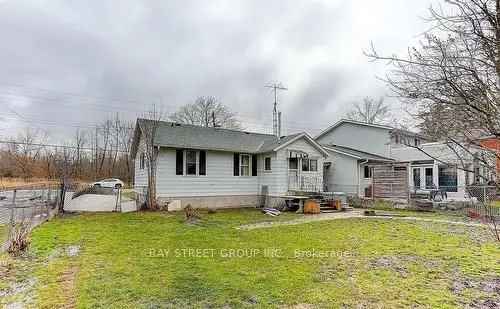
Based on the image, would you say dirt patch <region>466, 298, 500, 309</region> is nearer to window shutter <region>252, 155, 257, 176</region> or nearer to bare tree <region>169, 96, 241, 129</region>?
window shutter <region>252, 155, 257, 176</region>

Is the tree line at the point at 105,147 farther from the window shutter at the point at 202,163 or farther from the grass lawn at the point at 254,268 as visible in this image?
the grass lawn at the point at 254,268

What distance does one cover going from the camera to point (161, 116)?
17.3 meters

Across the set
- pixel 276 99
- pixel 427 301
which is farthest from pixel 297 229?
pixel 276 99

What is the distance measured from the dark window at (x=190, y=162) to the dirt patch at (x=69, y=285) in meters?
9.87

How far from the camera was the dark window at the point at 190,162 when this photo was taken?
50.4ft

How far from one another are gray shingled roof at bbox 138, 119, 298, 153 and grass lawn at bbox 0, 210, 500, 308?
6.28m

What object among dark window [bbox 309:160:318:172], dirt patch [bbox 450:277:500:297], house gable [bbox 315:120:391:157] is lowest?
dirt patch [bbox 450:277:500:297]

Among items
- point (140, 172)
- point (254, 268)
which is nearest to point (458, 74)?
point (254, 268)

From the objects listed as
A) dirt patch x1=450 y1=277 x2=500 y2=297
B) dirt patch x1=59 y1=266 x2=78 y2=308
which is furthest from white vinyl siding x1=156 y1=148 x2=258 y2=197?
dirt patch x1=450 y1=277 x2=500 y2=297

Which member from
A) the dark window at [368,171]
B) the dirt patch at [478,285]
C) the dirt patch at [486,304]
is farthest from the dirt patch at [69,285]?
the dark window at [368,171]

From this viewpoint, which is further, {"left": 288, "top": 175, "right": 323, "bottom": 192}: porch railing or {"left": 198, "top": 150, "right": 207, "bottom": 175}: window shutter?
{"left": 288, "top": 175, "right": 323, "bottom": 192}: porch railing

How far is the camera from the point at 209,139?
16.6 m

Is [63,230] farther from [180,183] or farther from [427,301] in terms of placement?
[427,301]

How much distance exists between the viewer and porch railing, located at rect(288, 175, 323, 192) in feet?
55.9
